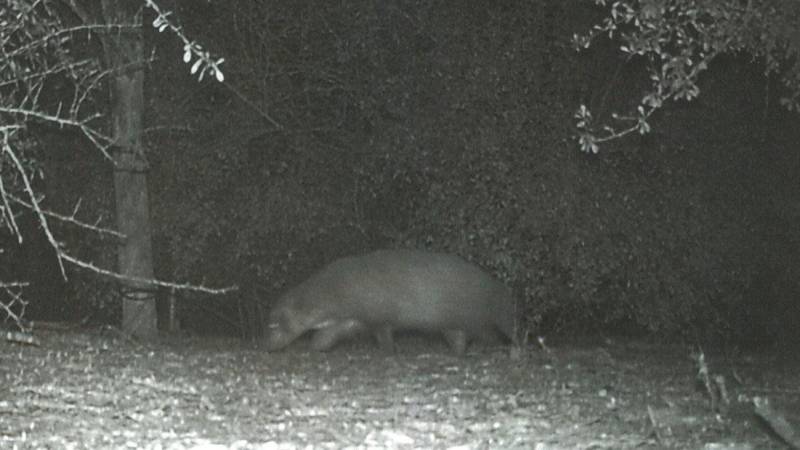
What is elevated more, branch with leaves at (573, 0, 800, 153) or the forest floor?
branch with leaves at (573, 0, 800, 153)

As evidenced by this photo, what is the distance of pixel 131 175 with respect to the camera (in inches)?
482

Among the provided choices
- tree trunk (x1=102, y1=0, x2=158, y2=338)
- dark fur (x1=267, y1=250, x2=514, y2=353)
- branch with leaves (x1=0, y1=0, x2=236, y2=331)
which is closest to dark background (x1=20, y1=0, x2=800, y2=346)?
tree trunk (x1=102, y1=0, x2=158, y2=338)

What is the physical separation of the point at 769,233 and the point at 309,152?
4.02 metres

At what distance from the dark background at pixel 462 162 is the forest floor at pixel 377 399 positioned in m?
1.47

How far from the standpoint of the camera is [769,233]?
1266cm

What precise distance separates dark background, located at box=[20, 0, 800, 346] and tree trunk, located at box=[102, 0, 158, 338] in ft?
1.25

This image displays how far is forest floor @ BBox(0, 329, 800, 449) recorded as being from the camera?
6574 millimetres

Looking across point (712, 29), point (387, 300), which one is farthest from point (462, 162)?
point (712, 29)

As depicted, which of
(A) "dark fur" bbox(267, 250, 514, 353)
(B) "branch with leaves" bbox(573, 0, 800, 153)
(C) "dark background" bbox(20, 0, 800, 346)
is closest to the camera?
(B) "branch with leaves" bbox(573, 0, 800, 153)

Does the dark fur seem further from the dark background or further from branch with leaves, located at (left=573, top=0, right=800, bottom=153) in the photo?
branch with leaves, located at (left=573, top=0, right=800, bottom=153)

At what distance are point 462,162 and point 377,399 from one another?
13.8 feet

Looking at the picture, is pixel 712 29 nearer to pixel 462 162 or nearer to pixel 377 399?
pixel 377 399

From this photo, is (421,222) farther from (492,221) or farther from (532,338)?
(532,338)

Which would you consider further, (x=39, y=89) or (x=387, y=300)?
(x=387, y=300)
